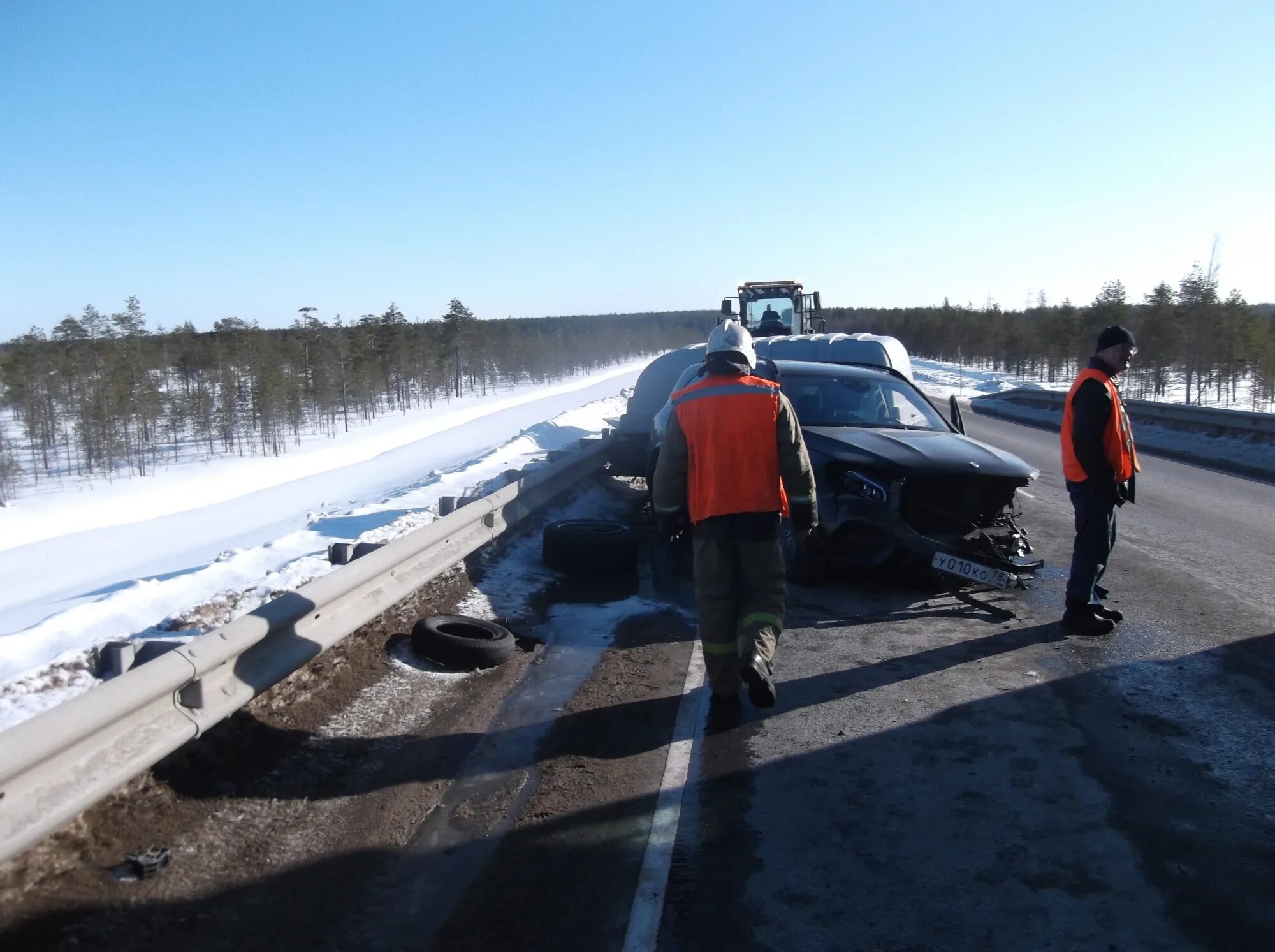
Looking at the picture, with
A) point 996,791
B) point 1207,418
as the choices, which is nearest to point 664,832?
point 996,791

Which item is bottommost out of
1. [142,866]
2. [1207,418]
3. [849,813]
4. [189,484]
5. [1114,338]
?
[189,484]

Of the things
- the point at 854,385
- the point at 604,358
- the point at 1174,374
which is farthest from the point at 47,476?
the point at 604,358

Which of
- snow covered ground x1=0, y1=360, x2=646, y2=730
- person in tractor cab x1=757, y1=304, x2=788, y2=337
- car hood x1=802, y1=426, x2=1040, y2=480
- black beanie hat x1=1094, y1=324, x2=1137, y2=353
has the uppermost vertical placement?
person in tractor cab x1=757, y1=304, x2=788, y2=337

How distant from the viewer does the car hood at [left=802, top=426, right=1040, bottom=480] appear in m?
7.03

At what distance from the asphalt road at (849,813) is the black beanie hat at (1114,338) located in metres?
1.88

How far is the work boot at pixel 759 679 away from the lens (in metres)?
4.71

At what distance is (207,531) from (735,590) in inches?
867

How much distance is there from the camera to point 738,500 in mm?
4973

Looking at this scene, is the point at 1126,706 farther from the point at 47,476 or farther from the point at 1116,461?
the point at 47,476

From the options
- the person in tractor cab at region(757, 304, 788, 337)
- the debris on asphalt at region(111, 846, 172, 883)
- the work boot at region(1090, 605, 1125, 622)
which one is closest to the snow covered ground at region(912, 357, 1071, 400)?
the person in tractor cab at region(757, 304, 788, 337)

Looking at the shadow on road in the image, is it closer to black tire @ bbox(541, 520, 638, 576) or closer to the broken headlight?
the broken headlight

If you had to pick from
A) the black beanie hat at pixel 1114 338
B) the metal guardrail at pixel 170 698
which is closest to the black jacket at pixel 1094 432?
the black beanie hat at pixel 1114 338

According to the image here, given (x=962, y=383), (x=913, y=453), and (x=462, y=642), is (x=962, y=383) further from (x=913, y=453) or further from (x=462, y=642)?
(x=462, y=642)

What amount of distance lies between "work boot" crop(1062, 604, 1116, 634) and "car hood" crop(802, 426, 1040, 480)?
4.41 ft
